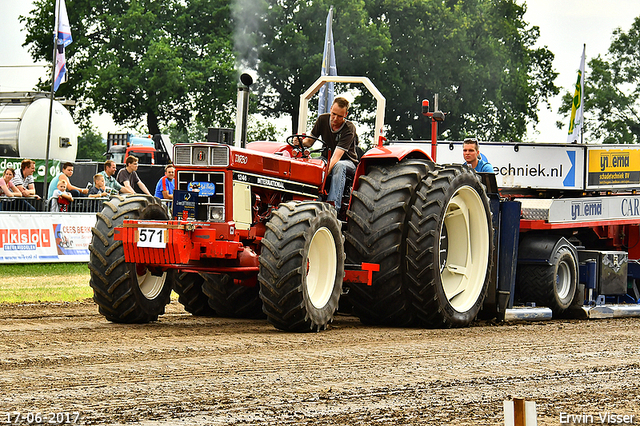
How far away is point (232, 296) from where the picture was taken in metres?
9.36

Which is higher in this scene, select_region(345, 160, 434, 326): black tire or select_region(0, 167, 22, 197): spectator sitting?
select_region(0, 167, 22, 197): spectator sitting

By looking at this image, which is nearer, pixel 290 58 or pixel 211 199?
pixel 211 199

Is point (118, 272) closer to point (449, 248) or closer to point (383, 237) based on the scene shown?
point (383, 237)

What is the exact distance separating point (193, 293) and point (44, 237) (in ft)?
21.9

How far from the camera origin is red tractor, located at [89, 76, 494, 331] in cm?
770

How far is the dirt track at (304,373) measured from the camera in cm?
461

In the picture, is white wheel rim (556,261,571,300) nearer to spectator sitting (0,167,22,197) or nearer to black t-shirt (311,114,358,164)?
black t-shirt (311,114,358,164)

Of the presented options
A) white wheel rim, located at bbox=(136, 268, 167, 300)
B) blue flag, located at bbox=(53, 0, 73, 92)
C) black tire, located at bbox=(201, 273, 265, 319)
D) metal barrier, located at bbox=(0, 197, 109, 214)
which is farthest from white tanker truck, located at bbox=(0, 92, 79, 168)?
white wheel rim, located at bbox=(136, 268, 167, 300)

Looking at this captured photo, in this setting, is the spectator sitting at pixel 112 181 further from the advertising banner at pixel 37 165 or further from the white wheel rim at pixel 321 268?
the advertising banner at pixel 37 165

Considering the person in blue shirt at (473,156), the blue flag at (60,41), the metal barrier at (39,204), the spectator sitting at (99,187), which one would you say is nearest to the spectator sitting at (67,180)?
the spectator sitting at (99,187)

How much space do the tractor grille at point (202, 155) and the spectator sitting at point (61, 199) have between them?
8.66 metres

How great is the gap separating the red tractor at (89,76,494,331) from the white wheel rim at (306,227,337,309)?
0.04 ft

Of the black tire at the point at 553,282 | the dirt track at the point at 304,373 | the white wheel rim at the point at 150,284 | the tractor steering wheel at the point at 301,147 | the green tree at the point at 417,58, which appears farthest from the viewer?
the green tree at the point at 417,58

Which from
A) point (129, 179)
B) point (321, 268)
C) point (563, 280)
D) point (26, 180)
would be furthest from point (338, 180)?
point (26, 180)
